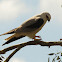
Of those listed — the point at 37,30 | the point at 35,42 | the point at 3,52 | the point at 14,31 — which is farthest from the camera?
the point at 37,30

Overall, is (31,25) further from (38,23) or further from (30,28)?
(38,23)

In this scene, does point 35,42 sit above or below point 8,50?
above

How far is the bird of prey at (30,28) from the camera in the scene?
5291 millimetres

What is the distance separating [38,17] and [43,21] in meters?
0.24

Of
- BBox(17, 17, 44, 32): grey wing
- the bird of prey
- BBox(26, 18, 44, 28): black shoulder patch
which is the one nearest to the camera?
the bird of prey

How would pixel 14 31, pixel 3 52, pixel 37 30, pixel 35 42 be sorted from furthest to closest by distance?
pixel 37 30
pixel 14 31
pixel 35 42
pixel 3 52

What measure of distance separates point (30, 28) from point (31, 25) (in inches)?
4.9

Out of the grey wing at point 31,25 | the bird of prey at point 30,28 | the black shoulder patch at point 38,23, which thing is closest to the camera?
the bird of prey at point 30,28

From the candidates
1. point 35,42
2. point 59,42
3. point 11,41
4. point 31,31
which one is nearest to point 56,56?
point 59,42

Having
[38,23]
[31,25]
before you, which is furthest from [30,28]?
[38,23]

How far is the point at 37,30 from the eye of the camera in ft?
20.2

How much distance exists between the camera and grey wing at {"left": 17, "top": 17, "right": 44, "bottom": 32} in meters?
5.76

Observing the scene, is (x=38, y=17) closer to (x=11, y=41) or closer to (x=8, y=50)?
(x=11, y=41)

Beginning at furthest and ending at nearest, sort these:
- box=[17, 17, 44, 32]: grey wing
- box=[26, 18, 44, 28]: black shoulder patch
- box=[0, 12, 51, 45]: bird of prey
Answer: box=[26, 18, 44, 28]: black shoulder patch < box=[17, 17, 44, 32]: grey wing < box=[0, 12, 51, 45]: bird of prey
